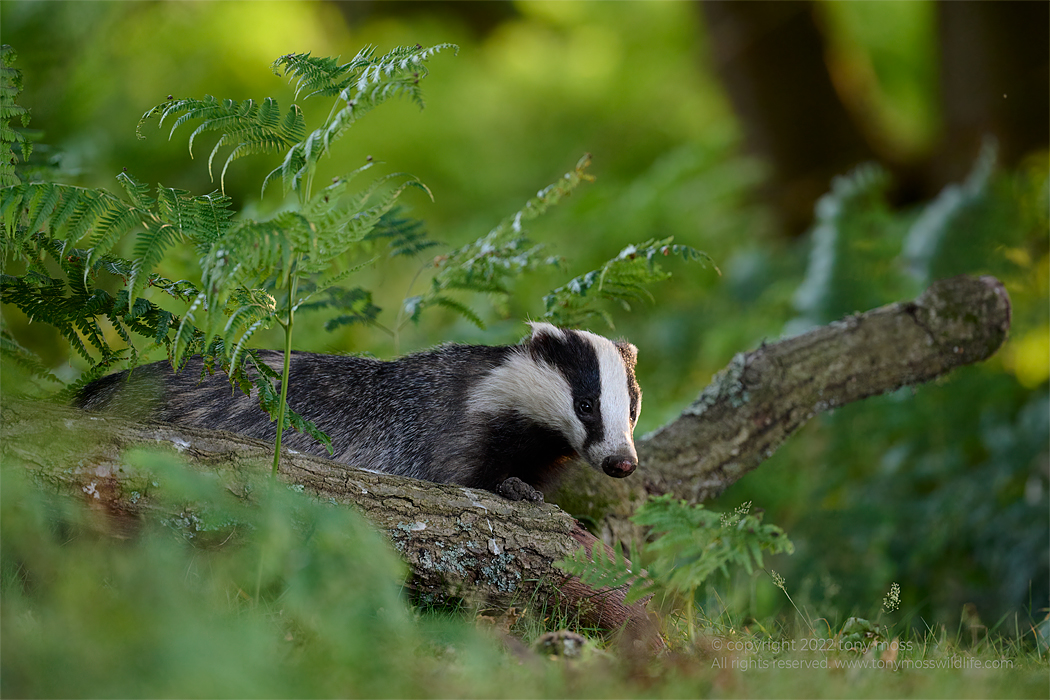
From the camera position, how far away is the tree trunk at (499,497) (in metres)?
3.38

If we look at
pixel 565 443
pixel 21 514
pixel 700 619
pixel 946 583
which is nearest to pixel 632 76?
pixel 946 583

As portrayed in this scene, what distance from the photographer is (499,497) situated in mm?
4098

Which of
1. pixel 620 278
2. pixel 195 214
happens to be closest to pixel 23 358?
pixel 195 214

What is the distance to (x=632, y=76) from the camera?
14406mm

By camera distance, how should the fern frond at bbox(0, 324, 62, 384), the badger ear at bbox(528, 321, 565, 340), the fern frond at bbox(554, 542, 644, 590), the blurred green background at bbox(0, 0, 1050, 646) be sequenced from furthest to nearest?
the blurred green background at bbox(0, 0, 1050, 646), the badger ear at bbox(528, 321, 565, 340), the fern frond at bbox(0, 324, 62, 384), the fern frond at bbox(554, 542, 644, 590)

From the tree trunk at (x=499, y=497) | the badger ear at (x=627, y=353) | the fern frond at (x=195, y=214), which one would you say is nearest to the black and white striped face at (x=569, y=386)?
the badger ear at (x=627, y=353)

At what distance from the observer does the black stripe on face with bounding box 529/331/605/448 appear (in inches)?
181

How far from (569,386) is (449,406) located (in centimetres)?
64

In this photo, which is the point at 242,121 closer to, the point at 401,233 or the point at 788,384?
the point at 401,233

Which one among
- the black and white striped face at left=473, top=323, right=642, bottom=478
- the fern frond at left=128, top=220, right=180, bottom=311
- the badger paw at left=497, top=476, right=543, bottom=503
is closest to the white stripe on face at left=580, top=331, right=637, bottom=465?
the black and white striped face at left=473, top=323, right=642, bottom=478

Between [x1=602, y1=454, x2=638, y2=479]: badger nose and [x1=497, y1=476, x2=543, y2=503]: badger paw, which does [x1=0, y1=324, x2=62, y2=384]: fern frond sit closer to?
[x1=497, y1=476, x2=543, y2=503]: badger paw

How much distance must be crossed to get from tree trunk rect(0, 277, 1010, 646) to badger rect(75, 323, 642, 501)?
491mm

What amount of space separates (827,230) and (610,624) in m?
5.65

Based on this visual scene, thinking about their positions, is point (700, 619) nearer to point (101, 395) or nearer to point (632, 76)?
point (101, 395)
